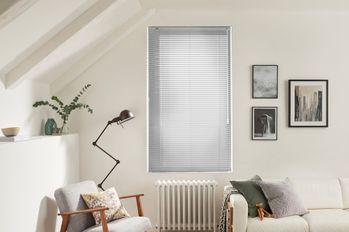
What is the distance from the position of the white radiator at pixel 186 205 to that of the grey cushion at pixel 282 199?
0.75 meters

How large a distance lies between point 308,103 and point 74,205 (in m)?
2.86

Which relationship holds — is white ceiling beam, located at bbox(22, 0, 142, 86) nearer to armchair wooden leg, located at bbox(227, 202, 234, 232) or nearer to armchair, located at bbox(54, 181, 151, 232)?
armchair, located at bbox(54, 181, 151, 232)

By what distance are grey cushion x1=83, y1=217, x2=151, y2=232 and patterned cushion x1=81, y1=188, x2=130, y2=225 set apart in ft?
0.26

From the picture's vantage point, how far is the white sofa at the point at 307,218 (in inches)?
174

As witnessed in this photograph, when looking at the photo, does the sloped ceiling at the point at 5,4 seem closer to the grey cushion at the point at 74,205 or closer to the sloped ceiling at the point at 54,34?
the sloped ceiling at the point at 54,34

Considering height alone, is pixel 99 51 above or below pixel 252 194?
above

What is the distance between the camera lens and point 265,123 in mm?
5418

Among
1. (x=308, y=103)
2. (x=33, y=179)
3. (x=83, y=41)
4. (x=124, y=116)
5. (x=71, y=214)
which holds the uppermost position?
(x=83, y=41)

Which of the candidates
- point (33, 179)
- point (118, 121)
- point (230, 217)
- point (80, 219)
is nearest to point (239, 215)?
point (230, 217)

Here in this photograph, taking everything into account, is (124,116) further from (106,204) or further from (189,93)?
(106,204)

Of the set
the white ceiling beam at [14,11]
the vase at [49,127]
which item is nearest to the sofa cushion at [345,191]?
the vase at [49,127]

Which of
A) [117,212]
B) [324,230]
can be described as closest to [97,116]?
[117,212]

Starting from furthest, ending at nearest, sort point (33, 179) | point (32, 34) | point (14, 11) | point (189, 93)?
point (189, 93) → point (33, 179) → point (32, 34) → point (14, 11)

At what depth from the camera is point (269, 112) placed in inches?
213
